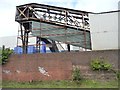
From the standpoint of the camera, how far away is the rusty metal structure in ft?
73.3

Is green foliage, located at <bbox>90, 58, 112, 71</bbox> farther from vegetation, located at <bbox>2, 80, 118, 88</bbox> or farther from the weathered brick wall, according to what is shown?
vegetation, located at <bbox>2, 80, 118, 88</bbox>

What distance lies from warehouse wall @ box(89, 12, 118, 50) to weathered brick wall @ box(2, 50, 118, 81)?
1363 millimetres

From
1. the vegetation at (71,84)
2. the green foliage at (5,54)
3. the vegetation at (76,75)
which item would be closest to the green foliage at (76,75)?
the vegetation at (76,75)

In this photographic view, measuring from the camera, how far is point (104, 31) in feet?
64.9

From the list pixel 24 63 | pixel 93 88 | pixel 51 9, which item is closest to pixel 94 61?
pixel 93 88

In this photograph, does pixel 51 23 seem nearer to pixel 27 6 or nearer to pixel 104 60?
pixel 27 6

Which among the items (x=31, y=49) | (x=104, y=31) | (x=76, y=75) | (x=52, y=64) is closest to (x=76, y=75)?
(x=76, y=75)

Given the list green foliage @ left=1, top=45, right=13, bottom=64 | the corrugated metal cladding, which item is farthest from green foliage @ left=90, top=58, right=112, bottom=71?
green foliage @ left=1, top=45, right=13, bottom=64

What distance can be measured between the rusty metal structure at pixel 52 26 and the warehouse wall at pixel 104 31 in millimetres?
1693

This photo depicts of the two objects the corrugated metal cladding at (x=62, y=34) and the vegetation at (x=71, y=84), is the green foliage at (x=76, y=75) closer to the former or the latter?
the vegetation at (x=71, y=84)

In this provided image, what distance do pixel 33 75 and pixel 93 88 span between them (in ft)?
20.0

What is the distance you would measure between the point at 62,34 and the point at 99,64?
5.69 m

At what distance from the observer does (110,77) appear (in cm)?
1794

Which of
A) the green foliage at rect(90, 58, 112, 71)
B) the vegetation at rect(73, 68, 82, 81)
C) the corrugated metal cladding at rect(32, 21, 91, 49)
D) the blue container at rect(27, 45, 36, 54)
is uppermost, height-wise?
the corrugated metal cladding at rect(32, 21, 91, 49)
